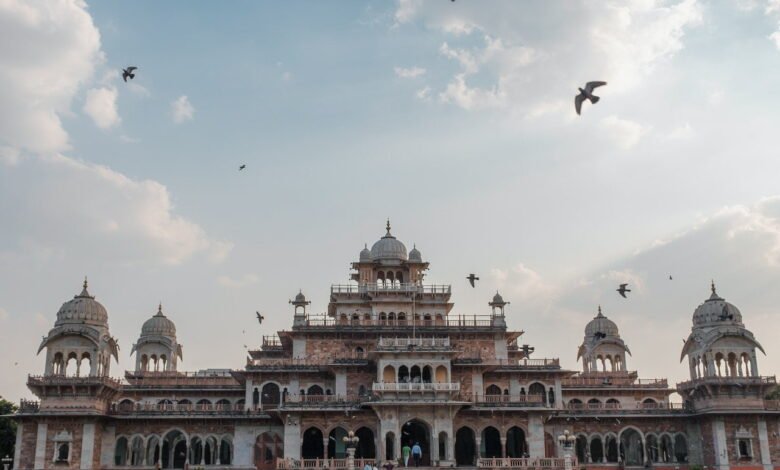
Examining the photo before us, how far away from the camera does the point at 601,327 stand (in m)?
77.6

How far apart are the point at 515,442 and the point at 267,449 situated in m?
17.4

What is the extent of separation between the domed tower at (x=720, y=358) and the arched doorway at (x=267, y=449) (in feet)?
98.5

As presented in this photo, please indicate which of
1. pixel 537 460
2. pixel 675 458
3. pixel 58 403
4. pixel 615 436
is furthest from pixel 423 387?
pixel 58 403

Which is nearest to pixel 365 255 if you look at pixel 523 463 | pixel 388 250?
pixel 388 250

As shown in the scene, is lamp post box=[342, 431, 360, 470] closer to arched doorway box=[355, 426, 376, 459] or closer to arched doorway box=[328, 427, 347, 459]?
arched doorway box=[328, 427, 347, 459]

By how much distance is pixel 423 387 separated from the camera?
177ft

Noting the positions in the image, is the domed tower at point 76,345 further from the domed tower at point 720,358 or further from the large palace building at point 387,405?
the domed tower at point 720,358

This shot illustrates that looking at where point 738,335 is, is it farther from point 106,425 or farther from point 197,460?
point 106,425

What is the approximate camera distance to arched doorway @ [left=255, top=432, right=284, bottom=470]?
57656 millimetres

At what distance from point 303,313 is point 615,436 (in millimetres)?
24735

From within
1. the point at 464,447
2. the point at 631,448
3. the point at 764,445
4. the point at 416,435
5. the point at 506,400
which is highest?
the point at 506,400

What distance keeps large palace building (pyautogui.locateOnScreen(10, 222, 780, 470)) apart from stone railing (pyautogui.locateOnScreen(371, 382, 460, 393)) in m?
0.08

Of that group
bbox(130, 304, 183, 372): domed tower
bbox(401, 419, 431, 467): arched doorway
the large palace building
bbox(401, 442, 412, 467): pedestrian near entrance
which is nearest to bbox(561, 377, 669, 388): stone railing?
the large palace building

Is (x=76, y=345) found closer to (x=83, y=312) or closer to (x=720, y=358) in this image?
(x=83, y=312)
